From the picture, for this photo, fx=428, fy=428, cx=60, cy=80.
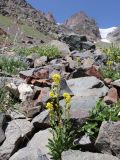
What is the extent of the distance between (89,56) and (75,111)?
752cm

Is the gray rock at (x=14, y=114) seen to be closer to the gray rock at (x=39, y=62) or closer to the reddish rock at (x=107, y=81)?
the reddish rock at (x=107, y=81)

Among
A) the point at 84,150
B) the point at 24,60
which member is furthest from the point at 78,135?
the point at 24,60

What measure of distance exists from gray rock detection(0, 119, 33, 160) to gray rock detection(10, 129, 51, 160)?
6.8 inches

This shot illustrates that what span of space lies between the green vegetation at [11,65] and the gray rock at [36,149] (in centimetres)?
433

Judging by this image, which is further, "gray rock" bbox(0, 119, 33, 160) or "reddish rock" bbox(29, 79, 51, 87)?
"reddish rock" bbox(29, 79, 51, 87)

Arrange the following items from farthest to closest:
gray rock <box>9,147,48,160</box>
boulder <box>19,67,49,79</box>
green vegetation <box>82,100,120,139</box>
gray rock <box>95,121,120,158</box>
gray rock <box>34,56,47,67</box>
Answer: gray rock <box>34,56,47,67</box> < boulder <box>19,67,49,79</box> < green vegetation <box>82,100,120,139</box> < gray rock <box>9,147,48,160</box> < gray rock <box>95,121,120,158</box>

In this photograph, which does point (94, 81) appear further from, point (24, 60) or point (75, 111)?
point (24, 60)

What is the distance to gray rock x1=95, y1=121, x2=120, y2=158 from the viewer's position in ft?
19.8

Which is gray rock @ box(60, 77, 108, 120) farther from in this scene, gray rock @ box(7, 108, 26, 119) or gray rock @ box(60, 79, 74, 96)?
gray rock @ box(7, 108, 26, 119)

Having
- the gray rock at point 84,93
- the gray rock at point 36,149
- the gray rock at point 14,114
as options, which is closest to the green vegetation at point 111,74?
the gray rock at point 84,93

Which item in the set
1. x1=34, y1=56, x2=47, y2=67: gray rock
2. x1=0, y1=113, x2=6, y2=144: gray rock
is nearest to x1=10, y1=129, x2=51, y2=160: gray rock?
x1=0, y1=113, x2=6, y2=144: gray rock

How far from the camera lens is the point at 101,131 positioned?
619cm

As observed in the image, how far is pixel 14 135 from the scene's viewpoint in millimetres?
7074

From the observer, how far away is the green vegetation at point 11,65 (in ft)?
37.2
